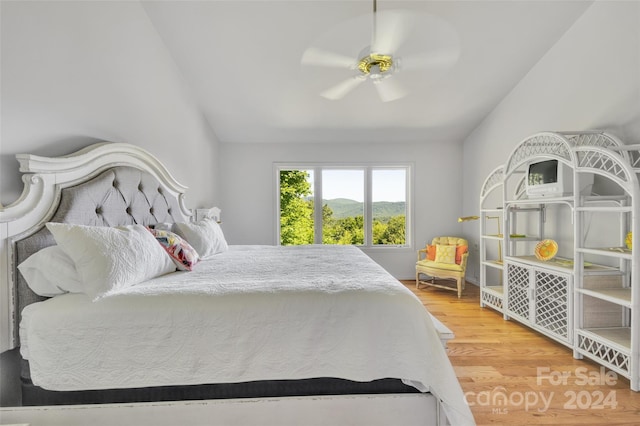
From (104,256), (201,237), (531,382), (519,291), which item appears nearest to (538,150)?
(519,291)

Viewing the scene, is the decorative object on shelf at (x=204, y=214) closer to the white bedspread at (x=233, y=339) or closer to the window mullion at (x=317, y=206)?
the window mullion at (x=317, y=206)

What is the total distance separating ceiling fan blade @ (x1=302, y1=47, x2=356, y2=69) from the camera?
228 centimetres

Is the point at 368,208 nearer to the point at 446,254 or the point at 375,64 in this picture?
the point at 446,254

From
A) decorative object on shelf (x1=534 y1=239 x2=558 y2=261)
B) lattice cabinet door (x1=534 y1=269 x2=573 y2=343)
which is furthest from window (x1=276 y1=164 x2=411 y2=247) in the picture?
lattice cabinet door (x1=534 y1=269 x2=573 y2=343)

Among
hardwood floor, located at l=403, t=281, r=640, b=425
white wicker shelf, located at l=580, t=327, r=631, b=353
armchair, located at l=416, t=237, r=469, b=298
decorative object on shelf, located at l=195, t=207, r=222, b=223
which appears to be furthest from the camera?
armchair, located at l=416, t=237, r=469, b=298

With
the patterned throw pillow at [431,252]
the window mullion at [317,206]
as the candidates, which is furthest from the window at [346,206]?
the patterned throw pillow at [431,252]

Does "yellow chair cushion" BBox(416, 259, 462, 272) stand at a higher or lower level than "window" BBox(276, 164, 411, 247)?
lower

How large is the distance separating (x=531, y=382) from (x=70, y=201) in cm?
282

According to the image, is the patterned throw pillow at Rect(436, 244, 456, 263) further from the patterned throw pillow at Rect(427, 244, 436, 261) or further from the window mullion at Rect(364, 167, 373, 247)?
the window mullion at Rect(364, 167, 373, 247)

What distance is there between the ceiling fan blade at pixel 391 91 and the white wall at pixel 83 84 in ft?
7.10

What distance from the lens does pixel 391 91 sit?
3.35 m

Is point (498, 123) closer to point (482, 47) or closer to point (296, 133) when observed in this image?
point (482, 47)

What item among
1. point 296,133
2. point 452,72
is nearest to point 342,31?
point 452,72

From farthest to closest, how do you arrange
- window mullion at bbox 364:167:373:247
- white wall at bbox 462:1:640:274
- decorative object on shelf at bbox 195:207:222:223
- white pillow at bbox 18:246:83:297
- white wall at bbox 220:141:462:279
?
window mullion at bbox 364:167:373:247
white wall at bbox 220:141:462:279
decorative object on shelf at bbox 195:207:222:223
white wall at bbox 462:1:640:274
white pillow at bbox 18:246:83:297
